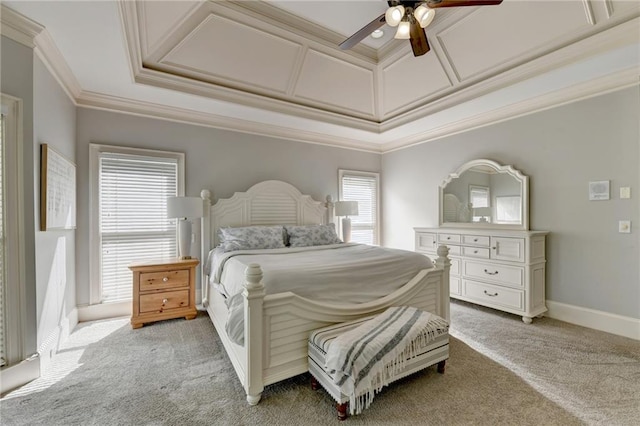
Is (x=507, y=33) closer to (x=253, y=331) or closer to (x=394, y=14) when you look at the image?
(x=394, y=14)

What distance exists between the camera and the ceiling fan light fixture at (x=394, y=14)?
2057mm

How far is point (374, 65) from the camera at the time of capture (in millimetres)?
3834

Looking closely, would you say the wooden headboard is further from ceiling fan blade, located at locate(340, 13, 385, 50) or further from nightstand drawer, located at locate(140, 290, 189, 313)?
ceiling fan blade, located at locate(340, 13, 385, 50)

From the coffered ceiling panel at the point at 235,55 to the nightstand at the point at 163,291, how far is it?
2144 millimetres

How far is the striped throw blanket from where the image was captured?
167 cm

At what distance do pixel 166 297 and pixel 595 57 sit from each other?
188 inches

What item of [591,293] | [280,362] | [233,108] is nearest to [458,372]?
[280,362]

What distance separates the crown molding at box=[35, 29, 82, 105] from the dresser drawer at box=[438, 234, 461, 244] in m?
4.53

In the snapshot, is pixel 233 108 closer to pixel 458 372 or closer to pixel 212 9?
pixel 212 9

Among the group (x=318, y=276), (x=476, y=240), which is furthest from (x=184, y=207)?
(x=476, y=240)

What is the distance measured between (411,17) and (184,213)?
2879mm

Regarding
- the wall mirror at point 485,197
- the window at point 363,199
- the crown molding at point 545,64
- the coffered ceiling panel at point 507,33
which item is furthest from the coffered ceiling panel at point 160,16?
the wall mirror at point 485,197

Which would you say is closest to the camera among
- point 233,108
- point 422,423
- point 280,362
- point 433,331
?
point 422,423

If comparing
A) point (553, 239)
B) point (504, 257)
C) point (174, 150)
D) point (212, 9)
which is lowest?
point (504, 257)
